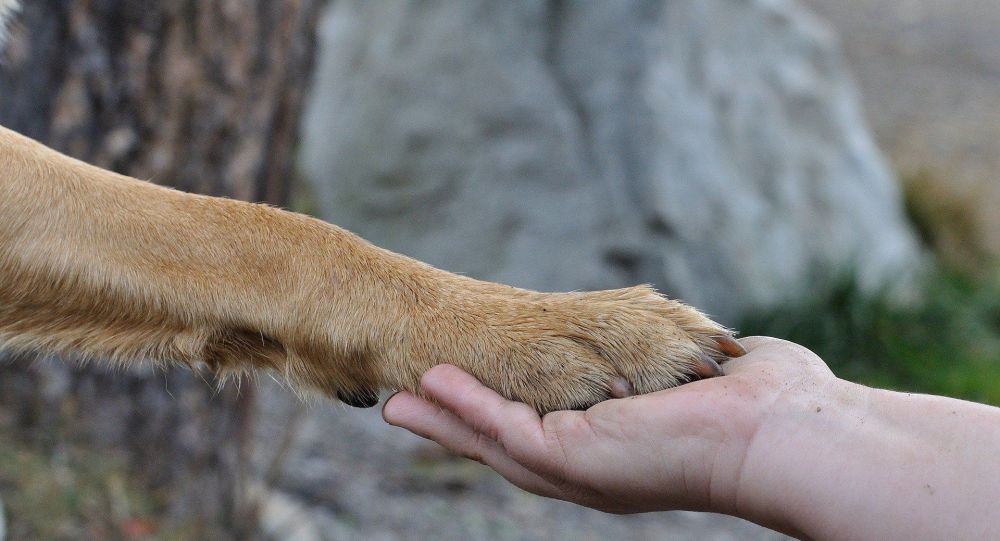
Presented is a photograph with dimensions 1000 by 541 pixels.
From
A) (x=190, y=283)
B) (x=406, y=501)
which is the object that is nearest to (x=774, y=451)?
(x=190, y=283)

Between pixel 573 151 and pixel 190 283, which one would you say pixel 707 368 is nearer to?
pixel 190 283

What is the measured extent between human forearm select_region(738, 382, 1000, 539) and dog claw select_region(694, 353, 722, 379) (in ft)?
0.90

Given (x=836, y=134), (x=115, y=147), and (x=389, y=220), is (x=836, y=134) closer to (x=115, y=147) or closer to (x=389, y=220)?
(x=389, y=220)

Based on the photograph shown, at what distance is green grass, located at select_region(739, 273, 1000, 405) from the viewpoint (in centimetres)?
698

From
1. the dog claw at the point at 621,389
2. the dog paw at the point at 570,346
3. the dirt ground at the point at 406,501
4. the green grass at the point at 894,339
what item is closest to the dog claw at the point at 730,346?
the dog paw at the point at 570,346

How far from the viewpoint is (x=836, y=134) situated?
841 cm

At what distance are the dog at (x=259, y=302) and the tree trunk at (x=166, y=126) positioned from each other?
1.07 m

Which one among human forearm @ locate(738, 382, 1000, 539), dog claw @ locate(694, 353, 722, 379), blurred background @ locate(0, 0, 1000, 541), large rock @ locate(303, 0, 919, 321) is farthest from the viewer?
large rock @ locate(303, 0, 919, 321)

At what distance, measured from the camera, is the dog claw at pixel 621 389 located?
227 centimetres

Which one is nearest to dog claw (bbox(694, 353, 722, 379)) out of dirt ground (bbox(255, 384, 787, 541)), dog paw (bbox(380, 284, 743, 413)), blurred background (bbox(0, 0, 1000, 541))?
dog paw (bbox(380, 284, 743, 413))

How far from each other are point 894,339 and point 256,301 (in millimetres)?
5961

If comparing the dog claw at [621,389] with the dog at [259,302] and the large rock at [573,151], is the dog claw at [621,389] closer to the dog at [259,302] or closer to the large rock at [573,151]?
the dog at [259,302]

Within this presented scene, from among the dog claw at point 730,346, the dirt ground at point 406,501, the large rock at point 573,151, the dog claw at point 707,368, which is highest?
the large rock at point 573,151

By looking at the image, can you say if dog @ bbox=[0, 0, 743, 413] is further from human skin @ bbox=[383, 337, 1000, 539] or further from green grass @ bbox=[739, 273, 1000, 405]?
green grass @ bbox=[739, 273, 1000, 405]
